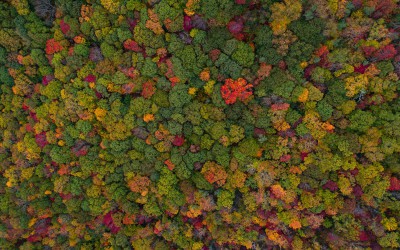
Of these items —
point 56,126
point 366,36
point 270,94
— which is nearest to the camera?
point 366,36

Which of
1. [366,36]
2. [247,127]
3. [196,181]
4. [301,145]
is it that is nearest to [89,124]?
[196,181]

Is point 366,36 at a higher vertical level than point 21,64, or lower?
higher

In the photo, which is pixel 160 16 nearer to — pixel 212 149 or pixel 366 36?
pixel 212 149

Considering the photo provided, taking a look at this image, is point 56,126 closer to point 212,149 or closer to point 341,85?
point 212,149

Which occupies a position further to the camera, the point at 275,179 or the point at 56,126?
the point at 56,126

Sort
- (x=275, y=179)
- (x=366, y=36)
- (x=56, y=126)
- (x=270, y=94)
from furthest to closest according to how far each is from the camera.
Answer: (x=56, y=126) → (x=275, y=179) → (x=270, y=94) → (x=366, y=36)

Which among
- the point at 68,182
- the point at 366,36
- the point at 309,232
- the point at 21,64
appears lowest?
the point at 68,182
